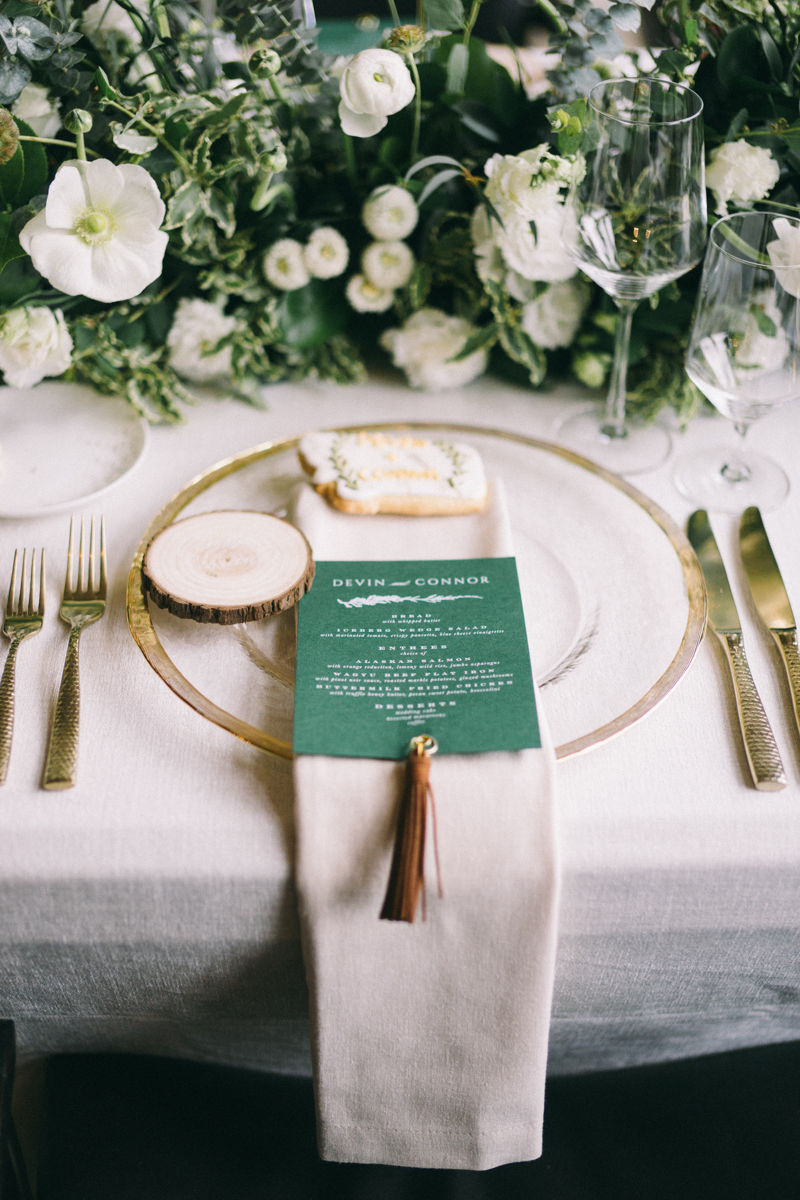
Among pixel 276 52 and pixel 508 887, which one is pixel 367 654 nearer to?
pixel 508 887

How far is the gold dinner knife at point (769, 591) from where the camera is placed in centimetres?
64

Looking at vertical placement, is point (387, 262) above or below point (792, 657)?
above

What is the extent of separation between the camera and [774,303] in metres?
0.68

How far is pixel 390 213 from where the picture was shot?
86 cm

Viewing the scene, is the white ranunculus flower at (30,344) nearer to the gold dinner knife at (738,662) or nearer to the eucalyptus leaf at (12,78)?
the eucalyptus leaf at (12,78)

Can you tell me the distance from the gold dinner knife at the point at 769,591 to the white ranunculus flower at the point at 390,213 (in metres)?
0.46

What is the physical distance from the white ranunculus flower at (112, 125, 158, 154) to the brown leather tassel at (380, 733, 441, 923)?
1.92 ft

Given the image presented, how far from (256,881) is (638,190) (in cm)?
64

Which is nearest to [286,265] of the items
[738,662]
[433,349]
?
[433,349]

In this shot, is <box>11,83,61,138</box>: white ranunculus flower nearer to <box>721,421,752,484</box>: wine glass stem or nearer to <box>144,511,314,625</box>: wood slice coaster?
<box>144,511,314,625</box>: wood slice coaster

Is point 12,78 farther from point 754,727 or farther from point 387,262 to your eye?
point 754,727

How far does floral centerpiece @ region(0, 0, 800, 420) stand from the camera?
704 millimetres

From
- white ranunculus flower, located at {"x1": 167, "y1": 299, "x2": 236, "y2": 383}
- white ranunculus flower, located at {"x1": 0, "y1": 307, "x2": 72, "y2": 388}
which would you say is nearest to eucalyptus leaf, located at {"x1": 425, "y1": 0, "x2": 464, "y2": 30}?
white ranunculus flower, located at {"x1": 167, "y1": 299, "x2": 236, "y2": 383}

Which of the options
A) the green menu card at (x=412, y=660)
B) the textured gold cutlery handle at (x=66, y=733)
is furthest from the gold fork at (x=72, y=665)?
the green menu card at (x=412, y=660)
